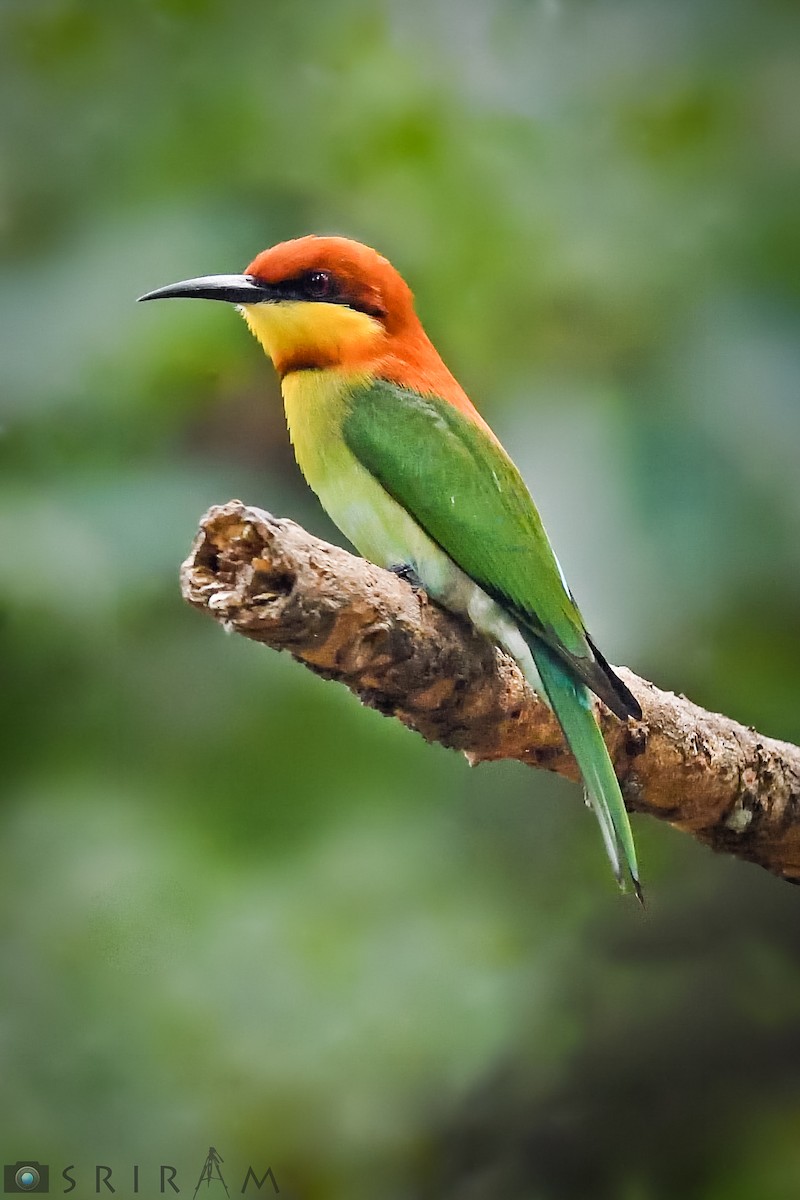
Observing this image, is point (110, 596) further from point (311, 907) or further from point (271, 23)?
point (271, 23)

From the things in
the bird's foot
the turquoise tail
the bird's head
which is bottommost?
the turquoise tail

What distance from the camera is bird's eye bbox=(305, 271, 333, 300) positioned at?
145 centimetres

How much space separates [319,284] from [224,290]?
0.11m

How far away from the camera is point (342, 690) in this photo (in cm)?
160

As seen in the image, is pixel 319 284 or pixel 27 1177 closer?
pixel 319 284

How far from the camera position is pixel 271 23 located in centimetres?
200

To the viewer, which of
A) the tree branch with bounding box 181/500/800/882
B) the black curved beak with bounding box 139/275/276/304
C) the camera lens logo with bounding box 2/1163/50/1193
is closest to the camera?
the tree branch with bounding box 181/500/800/882

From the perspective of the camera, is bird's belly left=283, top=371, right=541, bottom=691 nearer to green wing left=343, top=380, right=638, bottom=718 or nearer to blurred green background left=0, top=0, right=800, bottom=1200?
green wing left=343, top=380, right=638, bottom=718

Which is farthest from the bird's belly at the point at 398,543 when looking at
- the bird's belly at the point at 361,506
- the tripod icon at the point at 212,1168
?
the tripod icon at the point at 212,1168

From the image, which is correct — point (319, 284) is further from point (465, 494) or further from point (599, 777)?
point (599, 777)

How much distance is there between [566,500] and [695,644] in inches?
9.9

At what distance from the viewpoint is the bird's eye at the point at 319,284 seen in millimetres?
1451

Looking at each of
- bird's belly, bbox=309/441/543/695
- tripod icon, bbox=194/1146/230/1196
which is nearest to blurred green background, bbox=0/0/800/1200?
tripod icon, bbox=194/1146/230/1196

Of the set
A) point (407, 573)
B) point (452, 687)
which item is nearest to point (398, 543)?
point (407, 573)
